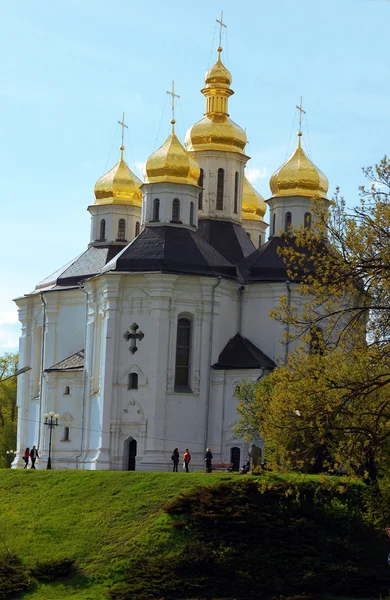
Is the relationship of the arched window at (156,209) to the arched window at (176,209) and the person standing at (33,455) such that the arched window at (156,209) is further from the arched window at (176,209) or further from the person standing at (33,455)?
the person standing at (33,455)

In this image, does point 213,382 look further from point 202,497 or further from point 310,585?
point 310,585

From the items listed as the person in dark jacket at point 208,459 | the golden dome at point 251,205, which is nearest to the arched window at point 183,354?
the person in dark jacket at point 208,459

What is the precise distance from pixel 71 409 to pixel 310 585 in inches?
827

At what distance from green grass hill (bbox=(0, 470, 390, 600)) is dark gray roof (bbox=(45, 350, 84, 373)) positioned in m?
13.3

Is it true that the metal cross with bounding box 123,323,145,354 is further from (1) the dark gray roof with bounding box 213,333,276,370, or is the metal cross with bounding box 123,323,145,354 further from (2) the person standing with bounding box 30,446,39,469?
(2) the person standing with bounding box 30,446,39,469

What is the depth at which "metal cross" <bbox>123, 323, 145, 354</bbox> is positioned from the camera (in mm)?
48188

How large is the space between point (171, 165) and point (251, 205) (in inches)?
399

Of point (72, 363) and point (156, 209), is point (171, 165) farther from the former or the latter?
point (72, 363)

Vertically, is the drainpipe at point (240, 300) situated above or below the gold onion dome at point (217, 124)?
below

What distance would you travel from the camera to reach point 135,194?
2233 inches

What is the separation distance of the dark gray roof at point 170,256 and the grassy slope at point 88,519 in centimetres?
953

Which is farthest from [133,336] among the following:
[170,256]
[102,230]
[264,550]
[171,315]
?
[264,550]

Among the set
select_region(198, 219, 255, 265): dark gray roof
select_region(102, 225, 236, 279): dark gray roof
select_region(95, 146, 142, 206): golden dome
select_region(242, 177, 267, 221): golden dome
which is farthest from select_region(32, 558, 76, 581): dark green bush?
select_region(242, 177, 267, 221): golden dome

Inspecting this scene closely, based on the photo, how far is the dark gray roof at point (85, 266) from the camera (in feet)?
178
